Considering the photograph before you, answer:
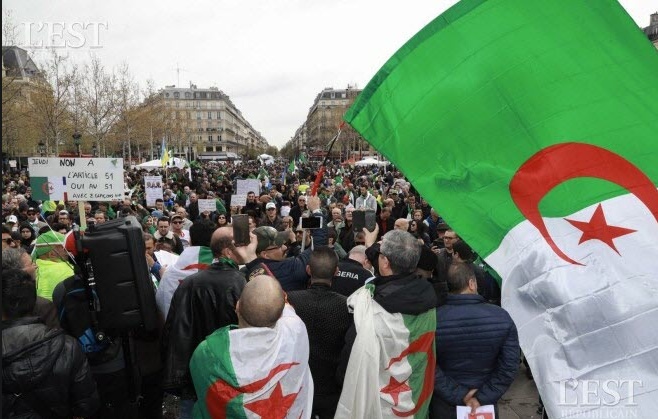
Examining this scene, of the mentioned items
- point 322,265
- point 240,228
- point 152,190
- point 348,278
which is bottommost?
point 348,278

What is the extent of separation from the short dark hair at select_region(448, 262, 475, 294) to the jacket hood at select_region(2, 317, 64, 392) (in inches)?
87.7

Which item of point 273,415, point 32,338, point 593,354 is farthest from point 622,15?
point 32,338

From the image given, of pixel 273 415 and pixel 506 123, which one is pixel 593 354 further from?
pixel 273 415

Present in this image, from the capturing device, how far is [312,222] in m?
4.75

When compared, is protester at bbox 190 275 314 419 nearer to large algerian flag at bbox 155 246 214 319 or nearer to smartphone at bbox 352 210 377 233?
large algerian flag at bbox 155 246 214 319

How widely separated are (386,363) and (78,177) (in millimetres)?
6519

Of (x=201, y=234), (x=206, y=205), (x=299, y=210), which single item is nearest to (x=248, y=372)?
(x=201, y=234)

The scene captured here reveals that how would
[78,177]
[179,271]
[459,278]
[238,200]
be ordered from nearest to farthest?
[459,278]
[179,271]
[78,177]
[238,200]

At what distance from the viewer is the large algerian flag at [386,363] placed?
2896 mm

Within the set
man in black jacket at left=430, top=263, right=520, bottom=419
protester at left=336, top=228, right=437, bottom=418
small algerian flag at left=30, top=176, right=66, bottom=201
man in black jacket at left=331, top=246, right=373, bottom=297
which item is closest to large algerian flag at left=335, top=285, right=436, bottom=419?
protester at left=336, top=228, right=437, bottom=418

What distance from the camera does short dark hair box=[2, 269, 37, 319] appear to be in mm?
2836

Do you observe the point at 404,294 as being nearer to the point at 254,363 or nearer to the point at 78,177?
the point at 254,363

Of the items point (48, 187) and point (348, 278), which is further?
point (48, 187)

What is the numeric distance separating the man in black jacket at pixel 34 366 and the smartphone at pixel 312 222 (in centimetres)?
222
